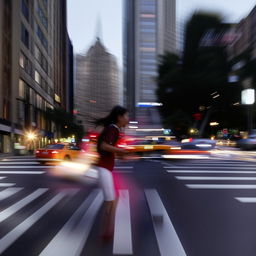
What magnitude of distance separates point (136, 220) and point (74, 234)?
117 centimetres

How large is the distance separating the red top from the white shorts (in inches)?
2.8

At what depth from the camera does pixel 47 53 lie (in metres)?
67.2

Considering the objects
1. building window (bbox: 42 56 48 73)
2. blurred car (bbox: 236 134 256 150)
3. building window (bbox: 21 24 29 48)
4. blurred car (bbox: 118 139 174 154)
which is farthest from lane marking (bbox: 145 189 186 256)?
building window (bbox: 42 56 48 73)

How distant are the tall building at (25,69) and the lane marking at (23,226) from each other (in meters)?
24.0

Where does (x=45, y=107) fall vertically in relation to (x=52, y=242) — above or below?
above

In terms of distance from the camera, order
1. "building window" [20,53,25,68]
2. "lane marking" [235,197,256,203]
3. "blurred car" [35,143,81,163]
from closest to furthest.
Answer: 1. "lane marking" [235,197,256,203]
2. "blurred car" [35,143,81,163]
3. "building window" [20,53,25,68]

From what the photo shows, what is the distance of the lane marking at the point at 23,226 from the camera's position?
392cm

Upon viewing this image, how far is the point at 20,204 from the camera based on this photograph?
6289mm

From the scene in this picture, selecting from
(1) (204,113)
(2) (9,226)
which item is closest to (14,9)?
(1) (204,113)

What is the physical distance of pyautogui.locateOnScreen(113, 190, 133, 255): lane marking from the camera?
3.73m

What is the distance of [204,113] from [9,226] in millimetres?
41335

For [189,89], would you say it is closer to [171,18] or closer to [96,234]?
[96,234]

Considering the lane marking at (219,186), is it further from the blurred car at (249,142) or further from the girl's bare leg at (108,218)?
the blurred car at (249,142)

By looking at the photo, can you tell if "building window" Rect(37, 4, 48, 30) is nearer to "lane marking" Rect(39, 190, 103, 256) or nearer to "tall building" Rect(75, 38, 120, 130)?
"tall building" Rect(75, 38, 120, 130)
